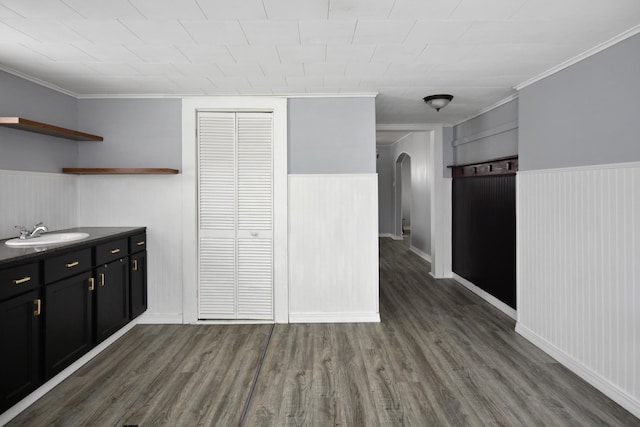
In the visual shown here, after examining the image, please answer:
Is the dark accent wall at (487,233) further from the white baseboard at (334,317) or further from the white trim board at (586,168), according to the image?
the white baseboard at (334,317)

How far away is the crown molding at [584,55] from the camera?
7.65 feet

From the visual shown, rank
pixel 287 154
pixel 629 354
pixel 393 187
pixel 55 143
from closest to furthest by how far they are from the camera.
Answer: pixel 629 354 → pixel 55 143 → pixel 287 154 → pixel 393 187

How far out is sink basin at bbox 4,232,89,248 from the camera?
106 inches

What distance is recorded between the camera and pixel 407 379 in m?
2.70

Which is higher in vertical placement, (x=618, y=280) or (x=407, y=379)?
(x=618, y=280)

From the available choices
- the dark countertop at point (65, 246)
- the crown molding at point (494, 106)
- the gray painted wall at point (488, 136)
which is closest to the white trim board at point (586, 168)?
the gray painted wall at point (488, 136)

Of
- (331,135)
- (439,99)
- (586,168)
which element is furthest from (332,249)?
(586,168)

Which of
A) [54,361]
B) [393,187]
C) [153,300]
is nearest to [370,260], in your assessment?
[153,300]

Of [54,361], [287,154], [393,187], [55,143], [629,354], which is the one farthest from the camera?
[393,187]

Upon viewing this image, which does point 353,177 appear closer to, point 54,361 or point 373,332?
point 373,332

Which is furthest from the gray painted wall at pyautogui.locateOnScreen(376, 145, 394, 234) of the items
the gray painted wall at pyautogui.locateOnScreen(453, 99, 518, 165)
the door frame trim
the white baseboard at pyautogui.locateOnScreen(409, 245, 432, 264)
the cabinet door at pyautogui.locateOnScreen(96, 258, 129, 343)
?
the cabinet door at pyautogui.locateOnScreen(96, 258, 129, 343)

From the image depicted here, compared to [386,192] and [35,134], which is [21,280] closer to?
[35,134]

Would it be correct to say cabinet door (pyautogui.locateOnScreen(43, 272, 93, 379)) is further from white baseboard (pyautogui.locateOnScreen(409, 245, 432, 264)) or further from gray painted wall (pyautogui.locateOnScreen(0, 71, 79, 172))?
white baseboard (pyautogui.locateOnScreen(409, 245, 432, 264))

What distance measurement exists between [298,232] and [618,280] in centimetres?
262
